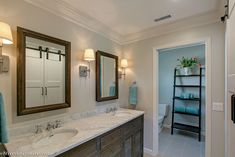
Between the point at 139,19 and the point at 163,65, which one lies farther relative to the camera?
the point at 163,65

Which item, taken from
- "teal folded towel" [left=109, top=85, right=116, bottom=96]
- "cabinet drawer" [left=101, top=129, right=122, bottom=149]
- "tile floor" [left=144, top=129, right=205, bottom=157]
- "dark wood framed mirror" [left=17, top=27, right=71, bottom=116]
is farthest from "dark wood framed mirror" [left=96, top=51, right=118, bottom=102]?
"tile floor" [left=144, top=129, right=205, bottom=157]

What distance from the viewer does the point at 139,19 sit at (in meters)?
2.32

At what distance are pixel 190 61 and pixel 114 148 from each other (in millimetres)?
2919

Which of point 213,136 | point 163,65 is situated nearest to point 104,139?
point 213,136

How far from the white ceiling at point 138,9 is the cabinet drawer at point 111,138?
1.78m

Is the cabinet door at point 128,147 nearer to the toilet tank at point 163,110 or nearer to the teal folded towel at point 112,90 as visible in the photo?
the teal folded towel at point 112,90

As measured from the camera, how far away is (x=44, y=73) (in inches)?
63.7

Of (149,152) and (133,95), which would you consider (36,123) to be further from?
(149,152)

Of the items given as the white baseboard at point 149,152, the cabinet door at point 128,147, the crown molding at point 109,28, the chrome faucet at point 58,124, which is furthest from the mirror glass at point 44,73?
the white baseboard at point 149,152

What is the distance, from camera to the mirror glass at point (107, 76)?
2.47 metres

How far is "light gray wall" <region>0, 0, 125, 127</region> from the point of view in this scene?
4.40ft

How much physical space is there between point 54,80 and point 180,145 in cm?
301

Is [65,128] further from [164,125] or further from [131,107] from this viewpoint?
[164,125]

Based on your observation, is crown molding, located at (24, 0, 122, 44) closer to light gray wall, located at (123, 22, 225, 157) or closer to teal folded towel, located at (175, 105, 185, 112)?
light gray wall, located at (123, 22, 225, 157)
